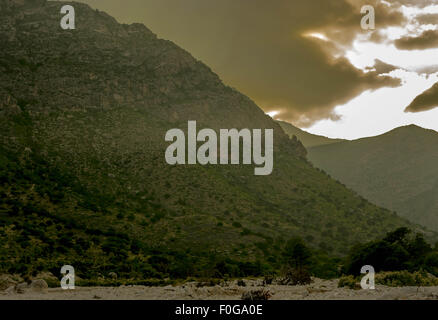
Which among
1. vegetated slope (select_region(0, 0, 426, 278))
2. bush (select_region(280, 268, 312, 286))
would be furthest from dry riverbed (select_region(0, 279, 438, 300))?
vegetated slope (select_region(0, 0, 426, 278))

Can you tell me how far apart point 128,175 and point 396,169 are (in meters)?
108

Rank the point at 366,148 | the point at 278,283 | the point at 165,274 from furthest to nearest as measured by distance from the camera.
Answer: the point at 366,148 < the point at 165,274 < the point at 278,283

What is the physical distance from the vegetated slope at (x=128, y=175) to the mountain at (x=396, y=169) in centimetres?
4176

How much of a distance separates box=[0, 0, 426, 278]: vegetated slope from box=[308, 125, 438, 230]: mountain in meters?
41.8

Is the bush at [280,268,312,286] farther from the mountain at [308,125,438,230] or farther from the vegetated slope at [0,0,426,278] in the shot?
the mountain at [308,125,438,230]

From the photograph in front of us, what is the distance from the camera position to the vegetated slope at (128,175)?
40.2 metres

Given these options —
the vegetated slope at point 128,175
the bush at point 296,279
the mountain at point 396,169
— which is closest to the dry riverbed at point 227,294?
the bush at point 296,279

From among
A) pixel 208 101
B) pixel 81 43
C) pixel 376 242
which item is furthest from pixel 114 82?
pixel 376 242

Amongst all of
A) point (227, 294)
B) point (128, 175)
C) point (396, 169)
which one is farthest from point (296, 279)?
point (396, 169)

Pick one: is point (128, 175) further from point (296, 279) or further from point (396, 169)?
point (396, 169)

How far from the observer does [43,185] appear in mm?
49375
